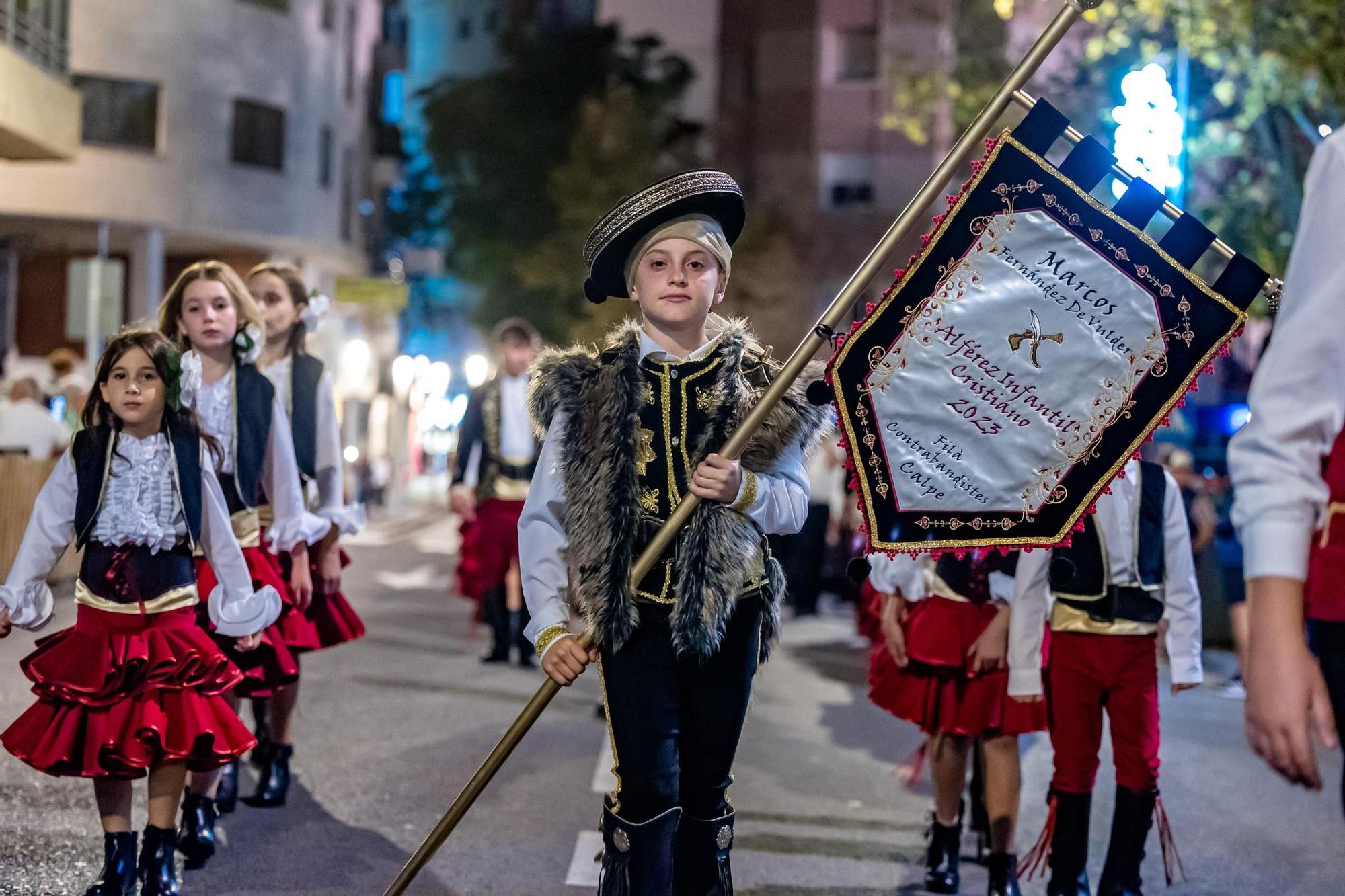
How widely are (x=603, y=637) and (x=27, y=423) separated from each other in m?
12.5

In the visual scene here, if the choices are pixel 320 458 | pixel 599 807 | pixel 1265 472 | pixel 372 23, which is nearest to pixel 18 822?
pixel 320 458

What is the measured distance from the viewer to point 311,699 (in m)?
9.93

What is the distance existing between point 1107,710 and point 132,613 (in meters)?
3.27

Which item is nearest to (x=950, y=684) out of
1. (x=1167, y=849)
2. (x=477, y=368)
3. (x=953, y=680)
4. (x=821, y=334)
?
(x=953, y=680)

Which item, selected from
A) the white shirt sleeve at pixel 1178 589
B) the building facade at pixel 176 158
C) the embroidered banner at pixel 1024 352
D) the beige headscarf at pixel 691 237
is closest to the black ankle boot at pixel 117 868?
the beige headscarf at pixel 691 237

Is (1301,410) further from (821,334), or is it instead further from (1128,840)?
(1128,840)

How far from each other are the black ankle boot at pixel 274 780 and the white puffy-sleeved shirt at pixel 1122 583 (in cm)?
315

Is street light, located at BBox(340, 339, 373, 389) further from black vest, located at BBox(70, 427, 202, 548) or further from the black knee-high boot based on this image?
black vest, located at BBox(70, 427, 202, 548)

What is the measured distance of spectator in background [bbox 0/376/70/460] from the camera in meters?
15.1

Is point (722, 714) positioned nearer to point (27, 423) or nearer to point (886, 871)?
point (886, 871)

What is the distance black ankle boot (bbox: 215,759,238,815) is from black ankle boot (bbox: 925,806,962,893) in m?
2.81

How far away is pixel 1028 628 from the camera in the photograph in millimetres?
5746

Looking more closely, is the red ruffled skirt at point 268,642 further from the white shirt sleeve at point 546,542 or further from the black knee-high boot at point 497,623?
the black knee-high boot at point 497,623

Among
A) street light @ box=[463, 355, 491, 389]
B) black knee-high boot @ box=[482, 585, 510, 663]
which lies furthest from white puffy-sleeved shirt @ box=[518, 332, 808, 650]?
street light @ box=[463, 355, 491, 389]
